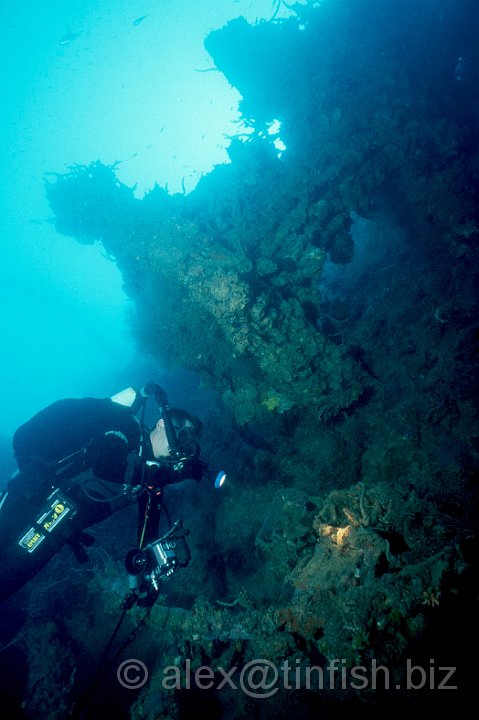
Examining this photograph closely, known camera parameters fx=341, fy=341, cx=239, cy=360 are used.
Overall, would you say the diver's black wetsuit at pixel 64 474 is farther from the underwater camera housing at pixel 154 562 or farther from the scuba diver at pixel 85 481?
the underwater camera housing at pixel 154 562

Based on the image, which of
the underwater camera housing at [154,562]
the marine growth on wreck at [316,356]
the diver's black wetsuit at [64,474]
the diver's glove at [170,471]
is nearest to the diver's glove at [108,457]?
the diver's black wetsuit at [64,474]

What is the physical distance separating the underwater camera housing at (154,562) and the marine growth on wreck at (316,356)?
82 cm

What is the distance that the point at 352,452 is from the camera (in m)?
5.63

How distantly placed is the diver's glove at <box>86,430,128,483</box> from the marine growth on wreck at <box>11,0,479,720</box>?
6.84 ft

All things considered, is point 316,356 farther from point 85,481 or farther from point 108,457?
point 85,481

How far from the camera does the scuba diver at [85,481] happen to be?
12.9 feet

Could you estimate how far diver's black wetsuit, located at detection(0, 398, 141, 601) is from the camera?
3.97 m

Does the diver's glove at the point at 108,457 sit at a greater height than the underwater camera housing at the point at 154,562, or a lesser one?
greater

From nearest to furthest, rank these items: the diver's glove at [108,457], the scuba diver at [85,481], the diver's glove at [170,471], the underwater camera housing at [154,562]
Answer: the underwater camera housing at [154,562] < the scuba diver at [85,481] < the diver's glove at [108,457] < the diver's glove at [170,471]

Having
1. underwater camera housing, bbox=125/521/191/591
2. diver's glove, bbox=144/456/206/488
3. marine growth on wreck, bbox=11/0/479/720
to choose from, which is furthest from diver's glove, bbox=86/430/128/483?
marine growth on wreck, bbox=11/0/479/720

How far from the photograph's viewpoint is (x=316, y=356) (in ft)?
20.9

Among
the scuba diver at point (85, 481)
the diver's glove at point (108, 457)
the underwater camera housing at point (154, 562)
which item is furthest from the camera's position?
the diver's glove at point (108, 457)

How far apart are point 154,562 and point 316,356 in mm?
4179

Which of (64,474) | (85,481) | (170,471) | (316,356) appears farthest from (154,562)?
(316,356)
